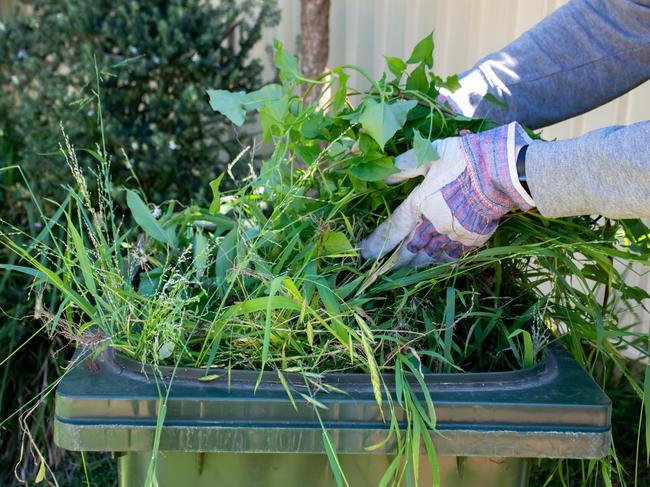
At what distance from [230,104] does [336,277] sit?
15.5 inches

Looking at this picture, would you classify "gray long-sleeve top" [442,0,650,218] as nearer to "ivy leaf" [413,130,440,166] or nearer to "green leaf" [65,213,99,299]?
"ivy leaf" [413,130,440,166]

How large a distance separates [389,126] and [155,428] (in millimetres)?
651

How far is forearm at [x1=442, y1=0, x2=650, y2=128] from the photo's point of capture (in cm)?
189

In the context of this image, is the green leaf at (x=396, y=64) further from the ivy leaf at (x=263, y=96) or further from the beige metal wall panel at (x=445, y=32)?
the beige metal wall panel at (x=445, y=32)

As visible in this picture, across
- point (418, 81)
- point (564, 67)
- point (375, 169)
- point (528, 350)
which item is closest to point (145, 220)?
point (375, 169)

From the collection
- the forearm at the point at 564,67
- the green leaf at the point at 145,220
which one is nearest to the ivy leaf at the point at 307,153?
the green leaf at the point at 145,220

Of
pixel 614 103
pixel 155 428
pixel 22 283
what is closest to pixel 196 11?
pixel 22 283

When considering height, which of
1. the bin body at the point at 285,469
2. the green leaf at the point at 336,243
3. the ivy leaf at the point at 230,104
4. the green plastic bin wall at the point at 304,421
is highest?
the ivy leaf at the point at 230,104

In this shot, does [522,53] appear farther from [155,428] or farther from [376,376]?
[155,428]

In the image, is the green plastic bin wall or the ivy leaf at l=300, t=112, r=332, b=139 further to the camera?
the ivy leaf at l=300, t=112, r=332, b=139

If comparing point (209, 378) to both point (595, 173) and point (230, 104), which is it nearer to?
point (230, 104)

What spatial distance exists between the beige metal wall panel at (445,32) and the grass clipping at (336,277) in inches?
44.9

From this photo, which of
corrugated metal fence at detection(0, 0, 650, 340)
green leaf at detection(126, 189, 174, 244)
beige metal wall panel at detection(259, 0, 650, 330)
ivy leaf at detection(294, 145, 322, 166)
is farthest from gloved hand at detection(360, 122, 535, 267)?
corrugated metal fence at detection(0, 0, 650, 340)

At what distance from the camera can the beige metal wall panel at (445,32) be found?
2891 mm
